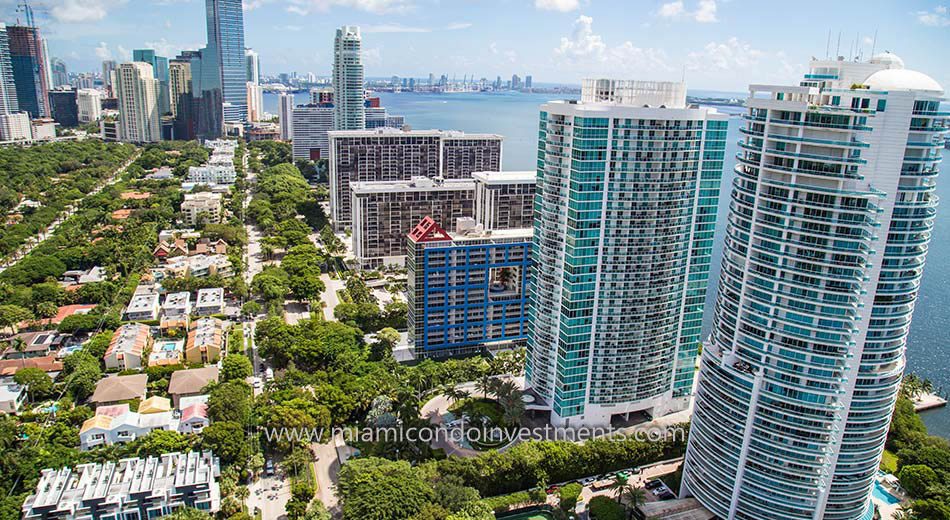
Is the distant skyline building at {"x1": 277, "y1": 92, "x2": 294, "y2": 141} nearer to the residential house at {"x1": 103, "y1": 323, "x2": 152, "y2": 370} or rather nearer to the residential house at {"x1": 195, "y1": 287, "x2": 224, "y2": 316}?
the residential house at {"x1": 195, "y1": 287, "x2": 224, "y2": 316}

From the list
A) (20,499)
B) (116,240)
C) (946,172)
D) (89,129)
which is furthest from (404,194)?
(89,129)

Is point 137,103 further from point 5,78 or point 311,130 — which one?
point 311,130

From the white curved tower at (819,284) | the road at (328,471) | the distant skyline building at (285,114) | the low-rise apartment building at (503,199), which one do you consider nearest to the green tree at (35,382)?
the road at (328,471)

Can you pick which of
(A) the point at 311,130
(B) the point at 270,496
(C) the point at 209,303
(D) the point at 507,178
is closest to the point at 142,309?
(C) the point at 209,303

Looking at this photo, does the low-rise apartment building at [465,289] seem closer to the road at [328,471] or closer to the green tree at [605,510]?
the road at [328,471]

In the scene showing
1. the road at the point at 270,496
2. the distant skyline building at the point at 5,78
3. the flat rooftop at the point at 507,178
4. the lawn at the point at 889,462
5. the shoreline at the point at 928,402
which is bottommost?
the road at the point at 270,496

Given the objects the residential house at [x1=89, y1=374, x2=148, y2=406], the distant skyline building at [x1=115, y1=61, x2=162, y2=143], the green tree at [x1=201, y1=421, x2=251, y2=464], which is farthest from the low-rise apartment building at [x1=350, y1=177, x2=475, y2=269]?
the distant skyline building at [x1=115, y1=61, x2=162, y2=143]
